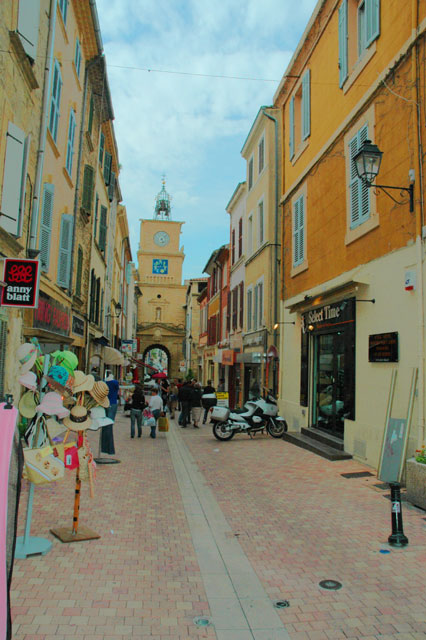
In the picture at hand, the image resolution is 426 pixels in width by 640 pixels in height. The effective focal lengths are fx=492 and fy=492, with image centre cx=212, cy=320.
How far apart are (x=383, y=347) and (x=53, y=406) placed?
18.9 ft

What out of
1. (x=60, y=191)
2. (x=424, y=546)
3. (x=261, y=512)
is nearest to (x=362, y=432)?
(x=261, y=512)

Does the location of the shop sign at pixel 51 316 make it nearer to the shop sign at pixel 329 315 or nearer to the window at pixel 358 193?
the shop sign at pixel 329 315

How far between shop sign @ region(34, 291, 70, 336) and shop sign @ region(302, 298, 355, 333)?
635 cm

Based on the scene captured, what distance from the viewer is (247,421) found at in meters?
13.6

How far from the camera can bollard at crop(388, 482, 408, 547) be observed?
515cm

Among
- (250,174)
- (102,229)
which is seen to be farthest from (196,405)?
(250,174)

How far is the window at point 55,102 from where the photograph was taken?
11.6 meters

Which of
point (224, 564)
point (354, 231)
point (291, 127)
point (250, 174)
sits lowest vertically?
point (224, 564)

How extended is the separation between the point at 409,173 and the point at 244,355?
12486mm

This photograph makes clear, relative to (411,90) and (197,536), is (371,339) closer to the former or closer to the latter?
(411,90)

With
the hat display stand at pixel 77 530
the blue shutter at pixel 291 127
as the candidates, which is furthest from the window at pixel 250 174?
the hat display stand at pixel 77 530

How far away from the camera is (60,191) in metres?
13.3

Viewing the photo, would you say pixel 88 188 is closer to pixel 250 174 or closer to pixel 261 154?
pixel 261 154

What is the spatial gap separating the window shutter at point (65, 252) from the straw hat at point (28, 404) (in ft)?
28.4
